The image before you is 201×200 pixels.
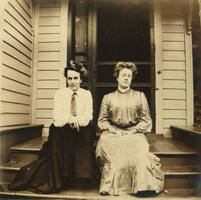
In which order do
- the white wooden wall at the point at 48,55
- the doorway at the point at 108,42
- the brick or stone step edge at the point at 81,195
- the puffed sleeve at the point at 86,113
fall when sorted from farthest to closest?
the doorway at the point at 108,42 < the white wooden wall at the point at 48,55 < the puffed sleeve at the point at 86,113 < the brick or stone step edge at the point at 81,195

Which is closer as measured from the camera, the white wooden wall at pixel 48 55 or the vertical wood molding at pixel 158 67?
the white wooden wall at pixel 48 55

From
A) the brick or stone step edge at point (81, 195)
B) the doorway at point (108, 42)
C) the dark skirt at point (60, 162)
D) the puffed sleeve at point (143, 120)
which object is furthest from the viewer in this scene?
the doorway at point (108, 42)

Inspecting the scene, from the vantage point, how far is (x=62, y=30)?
3486mm

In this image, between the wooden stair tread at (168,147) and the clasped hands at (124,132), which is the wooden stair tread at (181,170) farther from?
the clasped hands at (124,132)

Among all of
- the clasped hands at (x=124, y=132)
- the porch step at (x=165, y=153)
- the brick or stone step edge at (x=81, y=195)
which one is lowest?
the brick or stone step edge at (x=81, y=195)

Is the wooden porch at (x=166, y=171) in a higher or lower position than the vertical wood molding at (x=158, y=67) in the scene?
lower

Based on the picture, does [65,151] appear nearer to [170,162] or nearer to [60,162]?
[60,162]

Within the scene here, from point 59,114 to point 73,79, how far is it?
304 mm

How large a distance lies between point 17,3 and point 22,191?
66.5 inches

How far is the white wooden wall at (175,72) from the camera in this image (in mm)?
3479

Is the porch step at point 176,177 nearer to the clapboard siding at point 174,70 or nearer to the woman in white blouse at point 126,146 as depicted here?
the woman in white blouse at point 126,146

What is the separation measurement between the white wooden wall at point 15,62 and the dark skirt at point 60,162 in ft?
1.58

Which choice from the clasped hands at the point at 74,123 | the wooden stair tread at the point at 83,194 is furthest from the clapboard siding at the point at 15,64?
the wooden stair tread at the point at 83,194

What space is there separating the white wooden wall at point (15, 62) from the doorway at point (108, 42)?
0.69 meters
